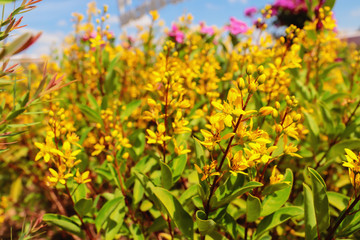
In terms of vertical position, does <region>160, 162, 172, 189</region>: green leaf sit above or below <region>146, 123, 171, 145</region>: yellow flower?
below

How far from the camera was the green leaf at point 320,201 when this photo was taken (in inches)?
31.7

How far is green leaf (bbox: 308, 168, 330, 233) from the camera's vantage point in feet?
2.64

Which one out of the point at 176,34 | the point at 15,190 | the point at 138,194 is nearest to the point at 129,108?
the point at 138,194

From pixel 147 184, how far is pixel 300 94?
1.26 meters

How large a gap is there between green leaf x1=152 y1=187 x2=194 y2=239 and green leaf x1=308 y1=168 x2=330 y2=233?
0.43 meters

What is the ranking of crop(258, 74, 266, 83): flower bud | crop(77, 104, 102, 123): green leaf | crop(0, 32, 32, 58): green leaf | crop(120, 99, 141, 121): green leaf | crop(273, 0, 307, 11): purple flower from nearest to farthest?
crop(0, 32, 32, 58): green leaf < crop(258, 74, 266, 83): flower bud < crop(77, 104, 102, 123): green leaf < crop(120, 99, 141, 121): green leaf < crop(273, 0, 307, 11): purple flower

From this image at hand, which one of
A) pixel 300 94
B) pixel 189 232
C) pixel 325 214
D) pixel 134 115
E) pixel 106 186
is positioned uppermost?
pixel 300 94

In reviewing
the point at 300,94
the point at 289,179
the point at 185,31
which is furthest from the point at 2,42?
the point at 185,31

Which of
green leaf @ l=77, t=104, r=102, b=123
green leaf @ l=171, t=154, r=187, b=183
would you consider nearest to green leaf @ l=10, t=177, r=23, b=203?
green leaf @ l=77, t=104, r=102, b=123

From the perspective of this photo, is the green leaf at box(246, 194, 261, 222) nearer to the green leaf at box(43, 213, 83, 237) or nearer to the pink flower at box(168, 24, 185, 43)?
the green leaf at box(43, 213, 83, 237)

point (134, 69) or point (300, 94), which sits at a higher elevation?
point (134, 69)

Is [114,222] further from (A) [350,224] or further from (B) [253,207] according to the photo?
(A) [350,224]

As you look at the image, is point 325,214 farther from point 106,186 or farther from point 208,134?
point 106,186

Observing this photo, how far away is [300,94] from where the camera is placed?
5.70ft
